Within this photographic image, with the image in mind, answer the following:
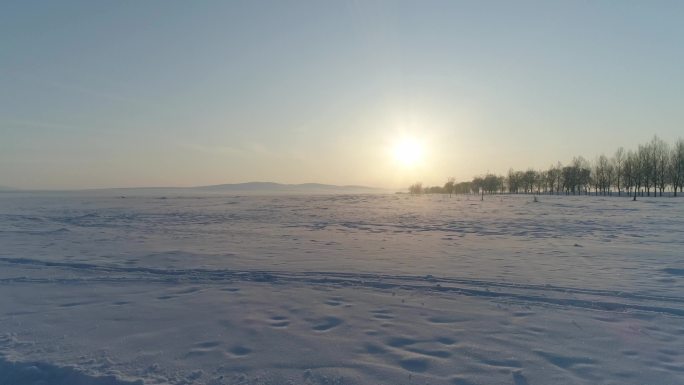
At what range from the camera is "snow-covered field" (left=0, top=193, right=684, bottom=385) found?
423 cm

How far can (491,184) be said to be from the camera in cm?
12912

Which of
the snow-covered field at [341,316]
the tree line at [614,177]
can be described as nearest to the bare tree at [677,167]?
the tree line at [614,177]

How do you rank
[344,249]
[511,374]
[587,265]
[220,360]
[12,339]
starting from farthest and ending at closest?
[344,249]
[587,265]
[12,339]
[220,360]
[511,374]

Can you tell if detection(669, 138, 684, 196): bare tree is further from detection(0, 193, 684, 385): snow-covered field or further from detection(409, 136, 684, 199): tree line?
detection(0, 193, 684, 385): snow-covered field

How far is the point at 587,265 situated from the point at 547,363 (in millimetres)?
7156

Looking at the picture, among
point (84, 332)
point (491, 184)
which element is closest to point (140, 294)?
point (84, 332)

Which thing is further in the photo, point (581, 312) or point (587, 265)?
point (587, 265)

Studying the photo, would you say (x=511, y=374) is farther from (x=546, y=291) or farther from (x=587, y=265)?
(x=587, y=265)

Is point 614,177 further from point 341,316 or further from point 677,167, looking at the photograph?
point 341,316

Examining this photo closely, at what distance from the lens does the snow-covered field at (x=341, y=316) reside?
423 centimetres

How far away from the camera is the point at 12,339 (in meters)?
5.03

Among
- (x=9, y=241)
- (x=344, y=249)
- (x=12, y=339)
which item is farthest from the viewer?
(x=9, y=241)

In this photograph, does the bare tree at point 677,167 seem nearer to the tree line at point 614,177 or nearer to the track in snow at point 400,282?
the tree line at point 614,177

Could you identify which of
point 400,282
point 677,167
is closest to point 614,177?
point 677,167
